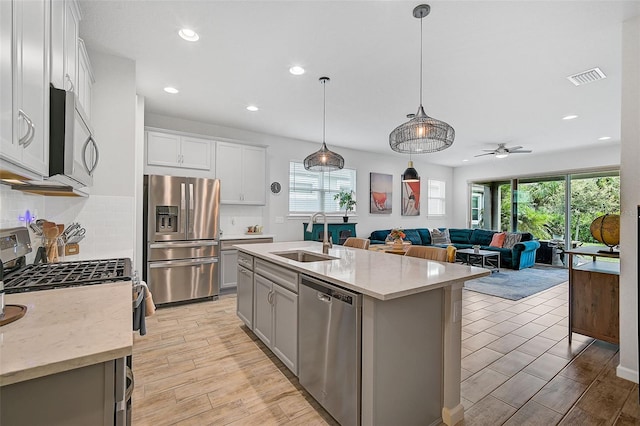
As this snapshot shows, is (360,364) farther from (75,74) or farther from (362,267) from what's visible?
(75,74)

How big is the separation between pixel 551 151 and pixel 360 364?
788 centimetres

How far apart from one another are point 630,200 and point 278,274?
2791 millimetres

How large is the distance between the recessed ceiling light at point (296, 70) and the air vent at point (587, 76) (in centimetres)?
290

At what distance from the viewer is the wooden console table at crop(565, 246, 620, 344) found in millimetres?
2750

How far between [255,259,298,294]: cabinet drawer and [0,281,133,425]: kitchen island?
1251 mm

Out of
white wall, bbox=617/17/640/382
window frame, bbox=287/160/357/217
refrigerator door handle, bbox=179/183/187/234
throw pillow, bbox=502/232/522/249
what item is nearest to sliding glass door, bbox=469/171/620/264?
throw pillow, bbox=502/232/522/249

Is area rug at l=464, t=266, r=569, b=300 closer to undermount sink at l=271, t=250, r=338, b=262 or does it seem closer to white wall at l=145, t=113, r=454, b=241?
white wall at l=145, t=113, r=454, b=241

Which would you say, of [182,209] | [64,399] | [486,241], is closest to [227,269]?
[182,209]

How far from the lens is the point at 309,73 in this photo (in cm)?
321

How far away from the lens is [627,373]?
2.29 m

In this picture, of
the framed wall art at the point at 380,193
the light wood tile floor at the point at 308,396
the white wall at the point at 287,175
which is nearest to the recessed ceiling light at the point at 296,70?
the white wall at the point at 287,175

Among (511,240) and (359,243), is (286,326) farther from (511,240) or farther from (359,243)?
(511,240)

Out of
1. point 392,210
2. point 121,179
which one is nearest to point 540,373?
point 121,179

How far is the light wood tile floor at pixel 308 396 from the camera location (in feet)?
6.27
